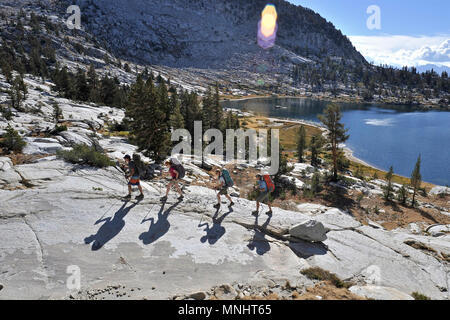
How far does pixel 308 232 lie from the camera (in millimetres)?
11531

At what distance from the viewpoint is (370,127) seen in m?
109

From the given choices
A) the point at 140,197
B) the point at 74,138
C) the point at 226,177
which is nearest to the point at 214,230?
the point at 226,177

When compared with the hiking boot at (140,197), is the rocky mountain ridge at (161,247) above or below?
below

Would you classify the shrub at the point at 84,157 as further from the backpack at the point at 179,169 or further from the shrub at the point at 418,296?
the shrub at the point at 418,296

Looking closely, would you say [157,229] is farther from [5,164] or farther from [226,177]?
[5,164]

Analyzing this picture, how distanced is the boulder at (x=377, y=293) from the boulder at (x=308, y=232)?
2.95 meters

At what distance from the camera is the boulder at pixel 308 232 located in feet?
37.8

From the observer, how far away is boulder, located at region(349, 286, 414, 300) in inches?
319

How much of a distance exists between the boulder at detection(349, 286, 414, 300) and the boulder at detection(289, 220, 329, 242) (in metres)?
2.95

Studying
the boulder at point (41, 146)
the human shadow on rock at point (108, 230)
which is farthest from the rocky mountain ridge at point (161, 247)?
the boulder at point (41, 146)

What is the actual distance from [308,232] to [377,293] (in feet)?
11.7

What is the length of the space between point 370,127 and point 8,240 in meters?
124
